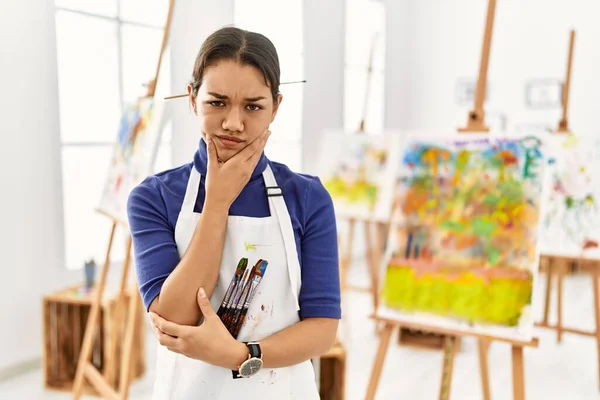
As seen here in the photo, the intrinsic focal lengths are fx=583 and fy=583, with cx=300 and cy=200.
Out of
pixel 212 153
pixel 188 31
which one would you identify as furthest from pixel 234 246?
pixel 188 31

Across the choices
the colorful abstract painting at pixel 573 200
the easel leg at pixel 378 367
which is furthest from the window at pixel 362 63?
the easel leg at pixel 378 367

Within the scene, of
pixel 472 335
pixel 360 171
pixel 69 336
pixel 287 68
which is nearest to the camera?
pixel 472 335

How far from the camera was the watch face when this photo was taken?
1021 mm

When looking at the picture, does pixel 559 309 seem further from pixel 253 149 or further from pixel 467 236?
pixel 253 149

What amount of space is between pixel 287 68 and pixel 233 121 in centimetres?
A: 386

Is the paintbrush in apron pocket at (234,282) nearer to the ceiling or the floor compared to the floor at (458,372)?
nearer to the ceiling

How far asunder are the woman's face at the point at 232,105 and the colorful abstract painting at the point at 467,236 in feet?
4.18

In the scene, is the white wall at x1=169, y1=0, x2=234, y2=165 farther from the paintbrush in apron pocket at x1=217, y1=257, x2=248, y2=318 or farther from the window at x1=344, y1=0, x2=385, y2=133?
the paintbrush in apron pocket at x1=217, y1=257, x2=248, y2=318

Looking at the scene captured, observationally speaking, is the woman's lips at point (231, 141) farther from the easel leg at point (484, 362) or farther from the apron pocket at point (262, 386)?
the easel leg at point (484, 362)

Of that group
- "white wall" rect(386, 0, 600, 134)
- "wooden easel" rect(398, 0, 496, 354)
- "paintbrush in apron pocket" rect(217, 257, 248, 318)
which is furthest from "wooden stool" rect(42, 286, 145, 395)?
"white wall" rect(386, 0, 600, 134)

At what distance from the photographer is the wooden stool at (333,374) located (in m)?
2.25

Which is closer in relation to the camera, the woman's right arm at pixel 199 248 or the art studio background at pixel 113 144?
the woman's right arm at pixel 199 248

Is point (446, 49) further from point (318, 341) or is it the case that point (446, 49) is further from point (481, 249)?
point (318, 341)

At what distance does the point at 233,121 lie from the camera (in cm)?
102
